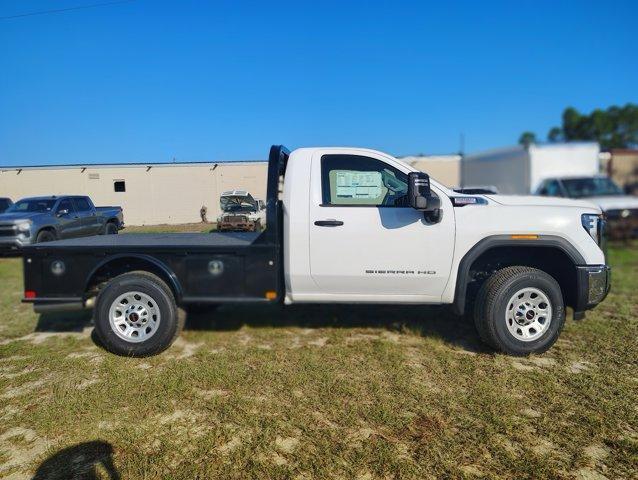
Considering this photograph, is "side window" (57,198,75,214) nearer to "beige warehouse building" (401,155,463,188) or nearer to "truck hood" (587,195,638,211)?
"beige warehouse building" (401,155,463,188)

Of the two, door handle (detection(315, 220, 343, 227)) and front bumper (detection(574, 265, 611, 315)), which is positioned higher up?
door handle (detection(315, 220, 343, 227))

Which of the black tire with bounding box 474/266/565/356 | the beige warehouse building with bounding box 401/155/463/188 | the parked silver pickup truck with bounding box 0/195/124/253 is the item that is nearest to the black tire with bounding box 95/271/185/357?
the parked silver pickup truck with bounding box 0/195/124/253

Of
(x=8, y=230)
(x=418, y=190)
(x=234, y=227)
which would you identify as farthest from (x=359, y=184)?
(x=8, y=230)

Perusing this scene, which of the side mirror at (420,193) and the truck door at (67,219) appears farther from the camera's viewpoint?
the truck door at (67,219)

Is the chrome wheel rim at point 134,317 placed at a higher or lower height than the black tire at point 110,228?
lower

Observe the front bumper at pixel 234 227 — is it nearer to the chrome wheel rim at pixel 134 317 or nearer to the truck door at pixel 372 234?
the truck door at pixel 372 234

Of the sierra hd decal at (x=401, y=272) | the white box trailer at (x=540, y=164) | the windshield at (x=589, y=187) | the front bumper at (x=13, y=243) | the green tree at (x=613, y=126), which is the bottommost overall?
the sierra hd decal at (x=401, y=272)

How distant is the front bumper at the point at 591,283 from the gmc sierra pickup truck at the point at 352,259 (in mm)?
12

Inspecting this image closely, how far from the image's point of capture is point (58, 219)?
4.98m

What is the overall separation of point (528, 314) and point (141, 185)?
4.20 m

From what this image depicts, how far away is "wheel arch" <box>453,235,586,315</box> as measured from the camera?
168 inches

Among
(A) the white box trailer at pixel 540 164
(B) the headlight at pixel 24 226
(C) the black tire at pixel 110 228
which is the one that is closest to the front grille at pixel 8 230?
(B) the headlight at pixel 24 226

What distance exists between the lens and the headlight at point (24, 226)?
4.75 metres

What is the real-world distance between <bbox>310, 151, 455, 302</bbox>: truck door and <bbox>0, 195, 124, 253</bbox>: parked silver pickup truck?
93.1 inches
